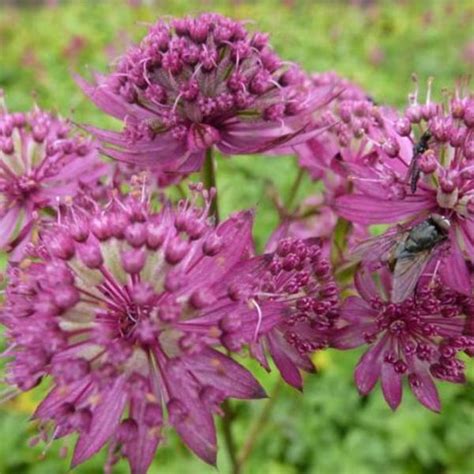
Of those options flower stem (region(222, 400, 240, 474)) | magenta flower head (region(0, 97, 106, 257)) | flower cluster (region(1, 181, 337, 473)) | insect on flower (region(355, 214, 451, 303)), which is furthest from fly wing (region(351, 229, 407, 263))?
magenta flower head (region(0, 97, 106, 257))

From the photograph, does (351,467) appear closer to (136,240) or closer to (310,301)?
(310,301)

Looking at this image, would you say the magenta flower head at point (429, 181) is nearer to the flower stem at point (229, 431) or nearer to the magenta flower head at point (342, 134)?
the magenta flower head at point (342, 134)

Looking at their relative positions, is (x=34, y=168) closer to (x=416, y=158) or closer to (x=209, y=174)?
(x=209, y=174)

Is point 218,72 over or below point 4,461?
over

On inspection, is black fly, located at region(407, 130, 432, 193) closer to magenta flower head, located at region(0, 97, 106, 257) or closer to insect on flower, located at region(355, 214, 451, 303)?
insect on flower, located at region(355, 214, 451, 303)

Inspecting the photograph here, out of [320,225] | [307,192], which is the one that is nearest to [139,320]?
[320,225]

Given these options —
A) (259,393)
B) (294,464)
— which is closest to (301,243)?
(259,393)
